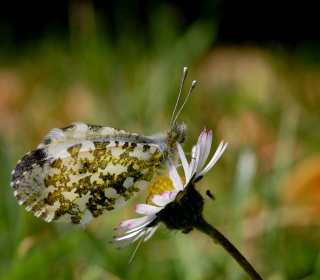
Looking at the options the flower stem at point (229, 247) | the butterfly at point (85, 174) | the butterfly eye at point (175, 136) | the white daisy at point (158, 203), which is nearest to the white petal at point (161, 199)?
the white daisy at point (158, 203)

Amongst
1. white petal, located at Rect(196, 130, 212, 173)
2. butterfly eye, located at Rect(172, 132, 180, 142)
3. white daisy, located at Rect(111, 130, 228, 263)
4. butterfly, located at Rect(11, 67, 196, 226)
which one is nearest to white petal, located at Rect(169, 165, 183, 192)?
white daisy, located at Rect(111, 130, 228, 263)

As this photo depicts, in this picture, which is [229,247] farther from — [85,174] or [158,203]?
[85,174]

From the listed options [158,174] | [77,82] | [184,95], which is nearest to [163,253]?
[158,174]

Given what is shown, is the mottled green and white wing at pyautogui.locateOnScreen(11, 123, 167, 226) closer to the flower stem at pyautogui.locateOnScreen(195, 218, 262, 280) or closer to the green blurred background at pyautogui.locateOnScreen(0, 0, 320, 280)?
the green blurred background at pyautogui.locateOnScreen(0, 0, 320, 280)

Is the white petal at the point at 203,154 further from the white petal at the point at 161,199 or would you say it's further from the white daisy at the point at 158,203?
the white petal at the point at 161,199

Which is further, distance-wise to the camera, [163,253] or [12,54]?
[12,54]

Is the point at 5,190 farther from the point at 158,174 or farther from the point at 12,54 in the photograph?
the point at 12,54

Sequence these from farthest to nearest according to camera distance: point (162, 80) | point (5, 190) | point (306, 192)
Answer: point (162, 80) < point (5, 190) < point (306, 192)

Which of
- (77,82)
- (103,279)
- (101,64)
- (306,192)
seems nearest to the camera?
(103,279)
